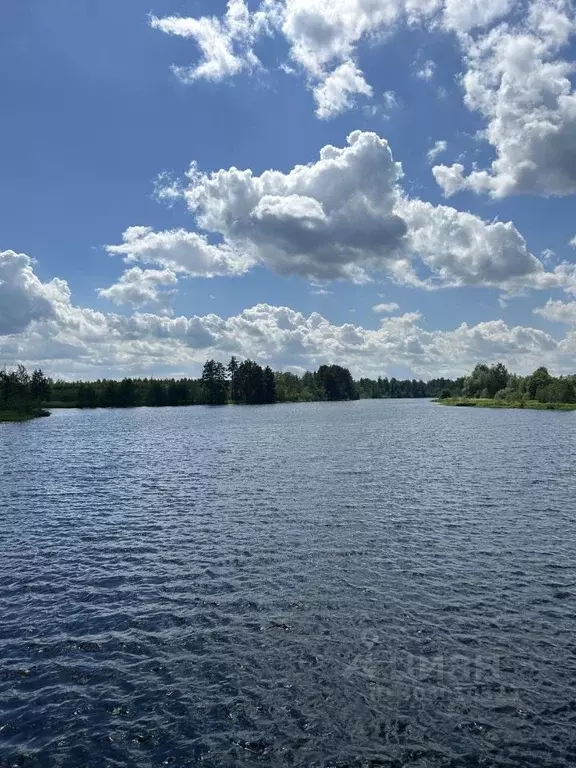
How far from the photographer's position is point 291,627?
2391 cm

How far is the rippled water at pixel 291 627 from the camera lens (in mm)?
16625

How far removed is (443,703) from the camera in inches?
715

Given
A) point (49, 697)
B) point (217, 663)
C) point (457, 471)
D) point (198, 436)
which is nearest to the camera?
point (49, 697)

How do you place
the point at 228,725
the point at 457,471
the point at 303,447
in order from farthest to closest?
the point at 303,447 < the point at 457,471 < the point at 228,725

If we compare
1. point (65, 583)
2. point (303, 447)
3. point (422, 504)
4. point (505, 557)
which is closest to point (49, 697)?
point (65, 583)

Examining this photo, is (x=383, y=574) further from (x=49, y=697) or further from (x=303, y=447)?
(x=303, y=447)

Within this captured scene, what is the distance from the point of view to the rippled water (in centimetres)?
1662

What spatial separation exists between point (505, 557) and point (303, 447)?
61.7m

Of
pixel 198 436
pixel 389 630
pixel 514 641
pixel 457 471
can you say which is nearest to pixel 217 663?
pixel 389 630

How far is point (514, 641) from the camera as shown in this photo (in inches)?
880

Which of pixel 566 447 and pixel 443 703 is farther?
pixel 566 447

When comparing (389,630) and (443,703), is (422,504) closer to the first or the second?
(389,630)

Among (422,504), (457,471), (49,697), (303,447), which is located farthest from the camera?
(303,447)

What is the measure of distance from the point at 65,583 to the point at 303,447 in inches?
2579
